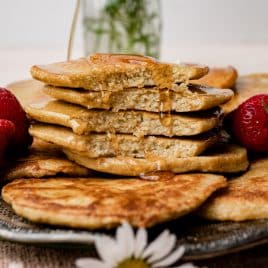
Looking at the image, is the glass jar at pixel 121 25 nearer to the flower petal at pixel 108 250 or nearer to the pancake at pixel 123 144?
the pancake at pixel 123 144

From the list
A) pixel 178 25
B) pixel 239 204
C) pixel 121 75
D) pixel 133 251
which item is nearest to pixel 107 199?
pixel 133 251

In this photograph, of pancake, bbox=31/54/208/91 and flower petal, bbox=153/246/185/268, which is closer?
flower petal, bbox=153/246/185/268

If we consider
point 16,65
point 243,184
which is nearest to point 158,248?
point 243,184

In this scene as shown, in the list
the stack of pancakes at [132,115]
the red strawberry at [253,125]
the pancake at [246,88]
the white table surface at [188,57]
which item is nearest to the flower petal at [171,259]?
the stack of pancakes at [132,115]

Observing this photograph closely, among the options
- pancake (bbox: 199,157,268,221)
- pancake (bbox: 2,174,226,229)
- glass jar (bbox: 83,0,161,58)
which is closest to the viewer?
pancake (bbox: 2,174,226,229)

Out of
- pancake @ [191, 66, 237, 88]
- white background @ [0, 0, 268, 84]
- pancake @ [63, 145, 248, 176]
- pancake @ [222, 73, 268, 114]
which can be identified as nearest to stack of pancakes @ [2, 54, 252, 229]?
pancake @ [63, 145, 248, 176]

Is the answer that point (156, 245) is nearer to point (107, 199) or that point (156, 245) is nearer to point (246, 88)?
point (107, 199)

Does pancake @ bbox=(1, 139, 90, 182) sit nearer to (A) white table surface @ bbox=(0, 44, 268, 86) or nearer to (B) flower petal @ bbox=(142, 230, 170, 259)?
(B) flower petal @ bbox=(142, 230, 170, 259)
